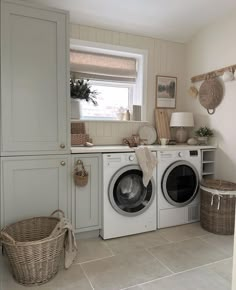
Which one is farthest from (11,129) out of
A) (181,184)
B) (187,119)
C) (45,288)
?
(187,119)

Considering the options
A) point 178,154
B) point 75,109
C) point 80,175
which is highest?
point 75,109

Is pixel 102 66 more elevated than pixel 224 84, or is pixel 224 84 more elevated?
pixel 102 66

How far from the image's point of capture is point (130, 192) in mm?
2479

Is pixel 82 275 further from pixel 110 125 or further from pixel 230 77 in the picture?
pixel 230 77

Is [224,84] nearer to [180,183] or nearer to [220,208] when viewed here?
[180,183]

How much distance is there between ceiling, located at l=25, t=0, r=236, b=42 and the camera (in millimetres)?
2400

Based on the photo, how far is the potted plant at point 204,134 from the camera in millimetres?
2961

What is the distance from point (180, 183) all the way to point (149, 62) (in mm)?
1678

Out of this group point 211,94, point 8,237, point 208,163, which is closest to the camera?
point 8,237

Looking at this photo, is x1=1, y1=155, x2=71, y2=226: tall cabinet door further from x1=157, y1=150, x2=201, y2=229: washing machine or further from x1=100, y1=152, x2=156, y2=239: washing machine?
x1=157, y1=150, x2=201, y2=229: washing machine

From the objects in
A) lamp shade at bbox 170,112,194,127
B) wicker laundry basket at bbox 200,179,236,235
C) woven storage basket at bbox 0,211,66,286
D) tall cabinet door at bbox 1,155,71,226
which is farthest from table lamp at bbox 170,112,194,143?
woven storage basket at bbox 0,211,66,286

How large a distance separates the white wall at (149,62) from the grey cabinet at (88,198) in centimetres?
68

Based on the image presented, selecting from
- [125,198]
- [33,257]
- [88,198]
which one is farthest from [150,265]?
[33,257]

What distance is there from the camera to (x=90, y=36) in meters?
2.85
